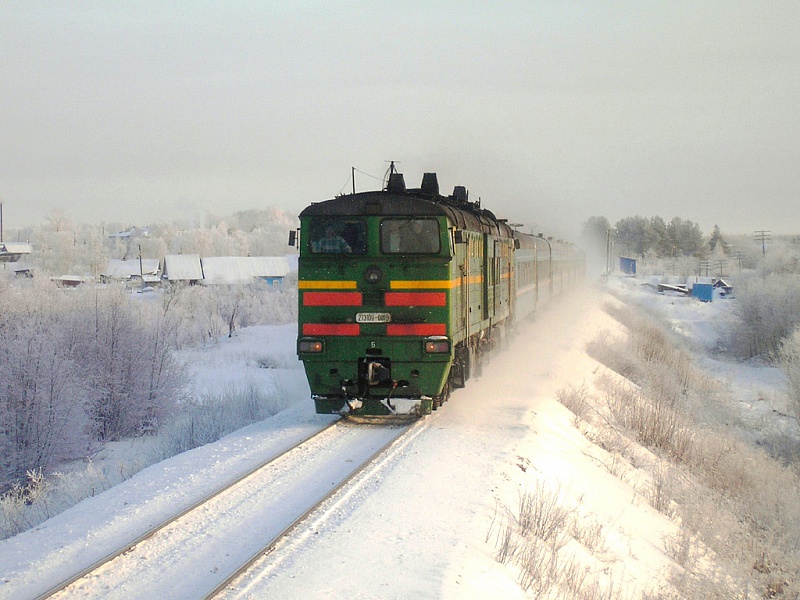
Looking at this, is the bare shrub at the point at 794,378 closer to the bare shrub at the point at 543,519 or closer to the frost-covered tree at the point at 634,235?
the bare shrub at the point at 543,519

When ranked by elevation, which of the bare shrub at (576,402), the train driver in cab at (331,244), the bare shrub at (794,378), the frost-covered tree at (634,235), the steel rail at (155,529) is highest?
the frost-covered tree at (634,235)

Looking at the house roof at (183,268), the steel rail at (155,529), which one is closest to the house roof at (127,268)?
the house roof at (183,268)

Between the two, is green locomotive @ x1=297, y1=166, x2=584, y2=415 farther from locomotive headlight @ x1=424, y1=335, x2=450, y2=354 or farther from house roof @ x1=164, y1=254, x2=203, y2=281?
house roof @ x1=164, y1=254, x2=203, y2=281

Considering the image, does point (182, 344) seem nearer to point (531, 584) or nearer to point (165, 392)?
point (165, 392)

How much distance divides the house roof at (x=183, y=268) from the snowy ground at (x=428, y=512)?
57.8 metres

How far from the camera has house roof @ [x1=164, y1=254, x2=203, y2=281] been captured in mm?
68125

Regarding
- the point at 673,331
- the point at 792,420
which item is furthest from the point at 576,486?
the point at 673,331

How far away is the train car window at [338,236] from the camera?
10.9 meters

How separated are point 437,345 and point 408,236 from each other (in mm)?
1678

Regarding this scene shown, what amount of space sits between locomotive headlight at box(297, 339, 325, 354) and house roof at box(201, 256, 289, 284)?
58382 millimetres

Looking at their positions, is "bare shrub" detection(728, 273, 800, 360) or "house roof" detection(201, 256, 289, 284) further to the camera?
"house roof" detection(201, 256, 289, 284)

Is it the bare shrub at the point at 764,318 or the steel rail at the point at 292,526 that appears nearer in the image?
the steel rail at the point at 292,526

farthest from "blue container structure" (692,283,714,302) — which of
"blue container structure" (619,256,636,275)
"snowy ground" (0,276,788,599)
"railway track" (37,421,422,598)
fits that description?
"railway track" (37,421,422,598)

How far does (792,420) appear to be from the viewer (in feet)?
80.0
